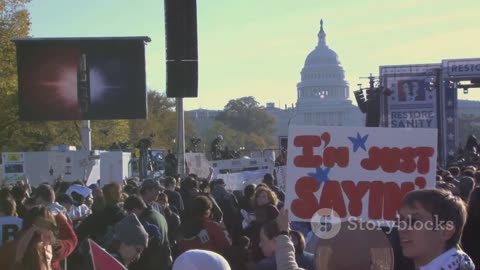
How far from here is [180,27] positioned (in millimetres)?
19312

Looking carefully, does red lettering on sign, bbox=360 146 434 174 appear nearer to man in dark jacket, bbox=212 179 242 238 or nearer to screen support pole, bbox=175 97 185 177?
man in dark jacket, bbox=212 179 242 238

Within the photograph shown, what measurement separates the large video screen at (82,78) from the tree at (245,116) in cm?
11015

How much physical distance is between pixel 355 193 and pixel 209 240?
7.88 ft

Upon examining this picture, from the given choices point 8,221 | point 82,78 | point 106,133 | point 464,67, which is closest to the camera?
point 8,221

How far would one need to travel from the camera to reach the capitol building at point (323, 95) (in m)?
156

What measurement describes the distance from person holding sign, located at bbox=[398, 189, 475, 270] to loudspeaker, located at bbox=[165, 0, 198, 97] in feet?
50.5

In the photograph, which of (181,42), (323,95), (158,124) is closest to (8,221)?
(181,42)

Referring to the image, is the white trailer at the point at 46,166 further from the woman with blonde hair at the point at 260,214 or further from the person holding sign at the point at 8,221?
the person holding sign at the point at 8,221

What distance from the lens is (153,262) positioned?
7.97m

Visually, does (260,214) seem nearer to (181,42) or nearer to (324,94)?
(181,42)

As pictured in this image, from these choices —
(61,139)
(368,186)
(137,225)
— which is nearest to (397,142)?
(368,186)

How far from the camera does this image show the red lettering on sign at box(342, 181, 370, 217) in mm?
6309

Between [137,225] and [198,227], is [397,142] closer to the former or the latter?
[137,225]

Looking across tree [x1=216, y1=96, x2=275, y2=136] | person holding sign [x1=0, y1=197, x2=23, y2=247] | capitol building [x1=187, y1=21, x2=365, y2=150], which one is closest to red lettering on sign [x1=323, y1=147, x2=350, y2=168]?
person holding sign [x1=0, y1=197, x2=23, y2=247]
